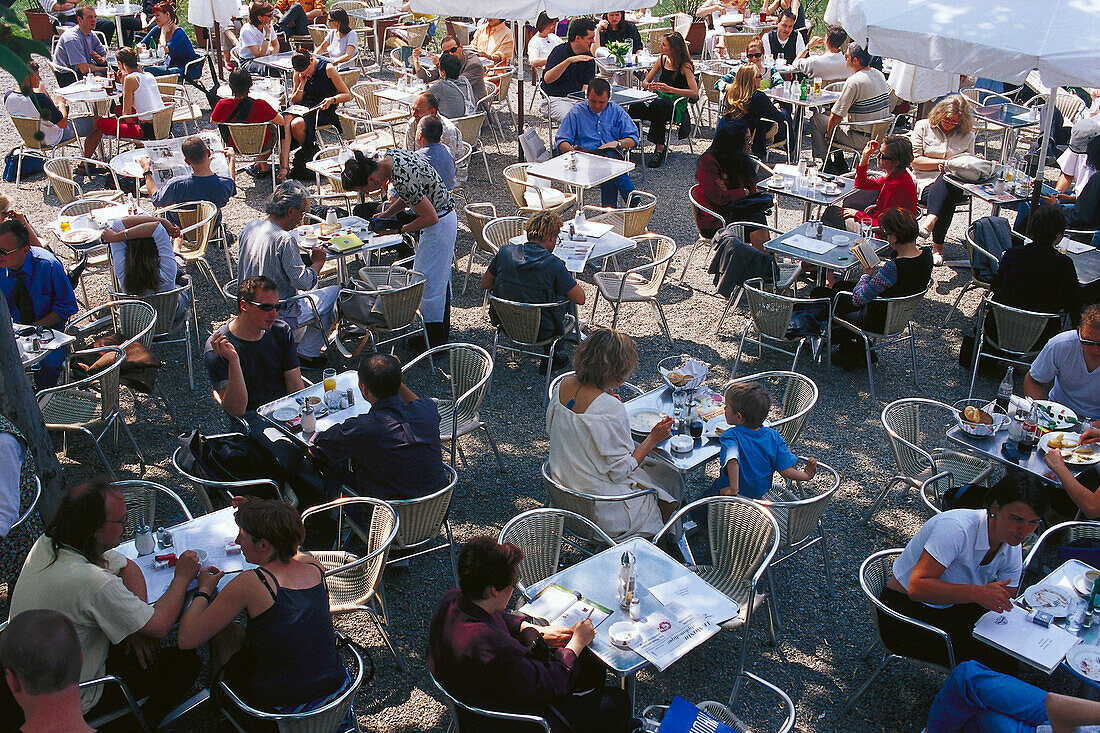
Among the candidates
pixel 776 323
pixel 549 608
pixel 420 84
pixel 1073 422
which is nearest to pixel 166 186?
pixel 420 84

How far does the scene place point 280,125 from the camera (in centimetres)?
1101

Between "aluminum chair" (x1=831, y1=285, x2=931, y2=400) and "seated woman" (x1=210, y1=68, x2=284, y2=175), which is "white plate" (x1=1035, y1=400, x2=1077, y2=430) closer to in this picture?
"aluminum chair" (x1=831, y1=285, x2=931, y2=400)

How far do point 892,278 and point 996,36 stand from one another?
1.72m

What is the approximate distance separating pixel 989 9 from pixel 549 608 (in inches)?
206

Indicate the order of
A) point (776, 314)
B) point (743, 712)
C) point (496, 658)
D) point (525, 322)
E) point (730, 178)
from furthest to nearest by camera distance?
point (730, 178)
point (776, 314)
point (525, 322)
point (743, 712)
point (496, 658)

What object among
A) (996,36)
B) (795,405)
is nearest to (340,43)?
(996,36)

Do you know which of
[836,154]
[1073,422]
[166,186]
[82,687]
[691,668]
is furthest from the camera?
[836,154]

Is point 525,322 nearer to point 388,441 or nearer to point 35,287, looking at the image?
point 388,441

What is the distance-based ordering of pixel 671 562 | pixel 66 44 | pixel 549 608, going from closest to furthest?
pixel 549 608 → pixel 671 562 → pixel 66 44

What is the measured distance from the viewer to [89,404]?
20.1ft

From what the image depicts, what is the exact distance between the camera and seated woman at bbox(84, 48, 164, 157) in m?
11.2

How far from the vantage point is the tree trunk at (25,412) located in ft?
16.1

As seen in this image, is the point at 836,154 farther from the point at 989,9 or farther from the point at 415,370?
the point at 415,370

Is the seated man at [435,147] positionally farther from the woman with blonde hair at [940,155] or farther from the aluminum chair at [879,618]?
the aluminum chair at [879,618]
